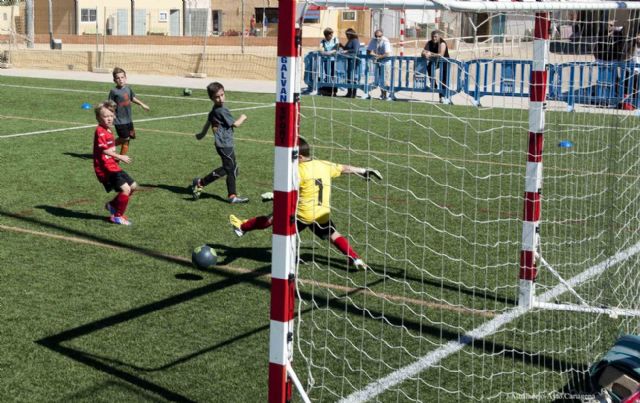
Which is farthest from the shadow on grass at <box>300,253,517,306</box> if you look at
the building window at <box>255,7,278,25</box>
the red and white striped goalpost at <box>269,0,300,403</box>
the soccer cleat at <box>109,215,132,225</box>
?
the building window at <box>255,7,278,25</box>

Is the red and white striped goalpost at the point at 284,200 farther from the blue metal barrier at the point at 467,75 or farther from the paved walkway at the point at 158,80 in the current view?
the paved walkway at the point at 158,80

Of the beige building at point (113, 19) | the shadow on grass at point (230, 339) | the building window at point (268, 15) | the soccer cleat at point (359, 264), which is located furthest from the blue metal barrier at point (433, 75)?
the building window at point (268, 15)

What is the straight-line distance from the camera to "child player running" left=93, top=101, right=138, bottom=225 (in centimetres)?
1061

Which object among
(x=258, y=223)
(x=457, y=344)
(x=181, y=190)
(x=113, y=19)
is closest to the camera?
(x=457, y=344)

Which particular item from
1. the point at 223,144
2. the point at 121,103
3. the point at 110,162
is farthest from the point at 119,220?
the point at 121,103

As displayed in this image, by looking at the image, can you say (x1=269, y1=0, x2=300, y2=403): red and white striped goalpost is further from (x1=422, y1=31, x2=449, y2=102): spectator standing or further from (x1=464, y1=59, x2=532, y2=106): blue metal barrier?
(x1=464, y1=59, x2=532, y2=106): blue metal barrier

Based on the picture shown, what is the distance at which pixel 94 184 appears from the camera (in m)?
13.3

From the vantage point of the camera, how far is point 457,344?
23.3ft

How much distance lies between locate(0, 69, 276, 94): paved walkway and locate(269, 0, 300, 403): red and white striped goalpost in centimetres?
2293

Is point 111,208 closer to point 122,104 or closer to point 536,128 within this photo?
point 122,104

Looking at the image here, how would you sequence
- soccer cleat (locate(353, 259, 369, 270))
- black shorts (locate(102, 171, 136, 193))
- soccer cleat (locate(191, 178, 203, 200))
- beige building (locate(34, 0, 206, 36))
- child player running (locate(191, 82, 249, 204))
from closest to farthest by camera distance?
soccer cleat (locate(353, 259, 369, 270)) < black shorts (locate(102, 171, 136, 193)) < child player running (locate(191, 82, 249, 204)) < soccer cleat (locate(191, 178, 203, 200)) < beige building (locate(34, 0, 206, 36))

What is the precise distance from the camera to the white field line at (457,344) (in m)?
6.23

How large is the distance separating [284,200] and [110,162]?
6.11 meters

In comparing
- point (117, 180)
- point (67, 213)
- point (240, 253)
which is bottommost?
point (240, 253)
